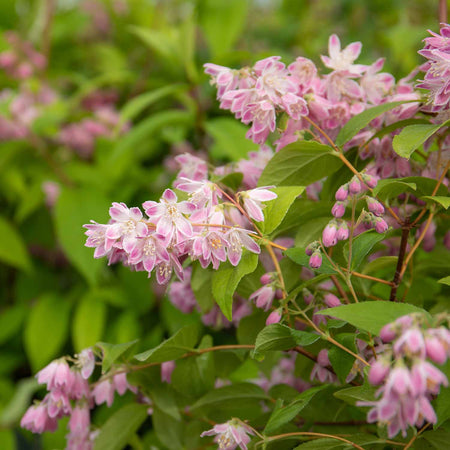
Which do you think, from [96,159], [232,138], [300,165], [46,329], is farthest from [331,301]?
[96,159]

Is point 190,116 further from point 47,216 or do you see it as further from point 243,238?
point 243,238

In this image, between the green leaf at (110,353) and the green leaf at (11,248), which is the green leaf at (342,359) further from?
the green leaf at (11,248)

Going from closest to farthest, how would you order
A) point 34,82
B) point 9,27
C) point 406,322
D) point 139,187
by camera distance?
point 406,322
point 139,187
point 34,82
point 9,27

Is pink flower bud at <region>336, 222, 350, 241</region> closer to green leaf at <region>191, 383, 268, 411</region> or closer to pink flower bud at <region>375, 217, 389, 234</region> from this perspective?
pink flower bud at <region>375, 217, 389, 234</region>

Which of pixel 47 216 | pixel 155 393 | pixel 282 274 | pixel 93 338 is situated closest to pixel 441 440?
pixel 282 274

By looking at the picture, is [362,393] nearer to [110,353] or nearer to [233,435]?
[233,435]

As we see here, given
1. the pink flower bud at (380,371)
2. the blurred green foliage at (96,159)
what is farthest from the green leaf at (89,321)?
the pink flower bud at (380,371)
